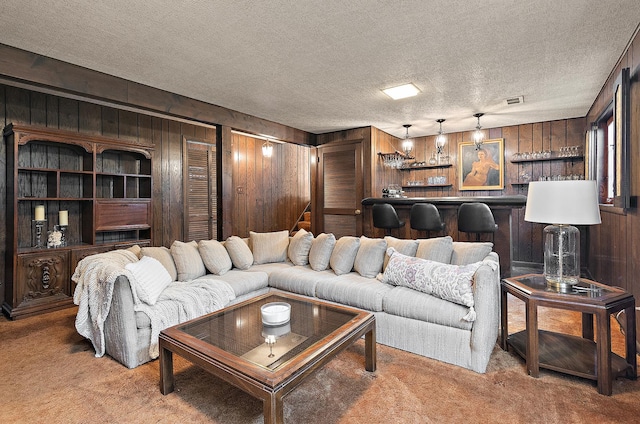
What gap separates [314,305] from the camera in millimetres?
2404

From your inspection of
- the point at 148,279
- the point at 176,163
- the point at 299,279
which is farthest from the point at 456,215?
the point at 176,163

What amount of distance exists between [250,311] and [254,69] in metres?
2.22

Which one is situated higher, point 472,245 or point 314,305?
point 472,245

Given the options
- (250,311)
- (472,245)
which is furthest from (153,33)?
(472,245)

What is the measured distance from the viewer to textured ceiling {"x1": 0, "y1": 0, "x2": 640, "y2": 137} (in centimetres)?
217

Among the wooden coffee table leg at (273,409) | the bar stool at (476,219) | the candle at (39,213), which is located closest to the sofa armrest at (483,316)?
the wooden coffee table leg at (273,409)

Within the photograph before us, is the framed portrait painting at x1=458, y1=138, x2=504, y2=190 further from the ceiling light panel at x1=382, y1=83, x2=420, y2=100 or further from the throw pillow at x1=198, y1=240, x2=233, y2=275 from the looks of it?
the throw pillow at x1=198, y1=240, x2=233, y2=275

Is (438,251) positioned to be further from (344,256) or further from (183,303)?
(183,303)

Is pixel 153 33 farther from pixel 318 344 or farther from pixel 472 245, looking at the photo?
pixel 472 245

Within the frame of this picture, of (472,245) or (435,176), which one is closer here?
(472,245)

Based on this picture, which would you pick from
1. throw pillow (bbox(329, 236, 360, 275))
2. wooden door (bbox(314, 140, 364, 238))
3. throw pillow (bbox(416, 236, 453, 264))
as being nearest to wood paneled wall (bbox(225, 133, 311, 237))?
wooden door (bbox(314, 140, 364, 238))

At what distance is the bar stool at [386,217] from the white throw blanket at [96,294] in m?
3.17

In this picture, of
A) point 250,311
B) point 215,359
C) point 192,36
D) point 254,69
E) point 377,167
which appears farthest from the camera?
point 377,167

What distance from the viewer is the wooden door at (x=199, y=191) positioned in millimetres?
5398
